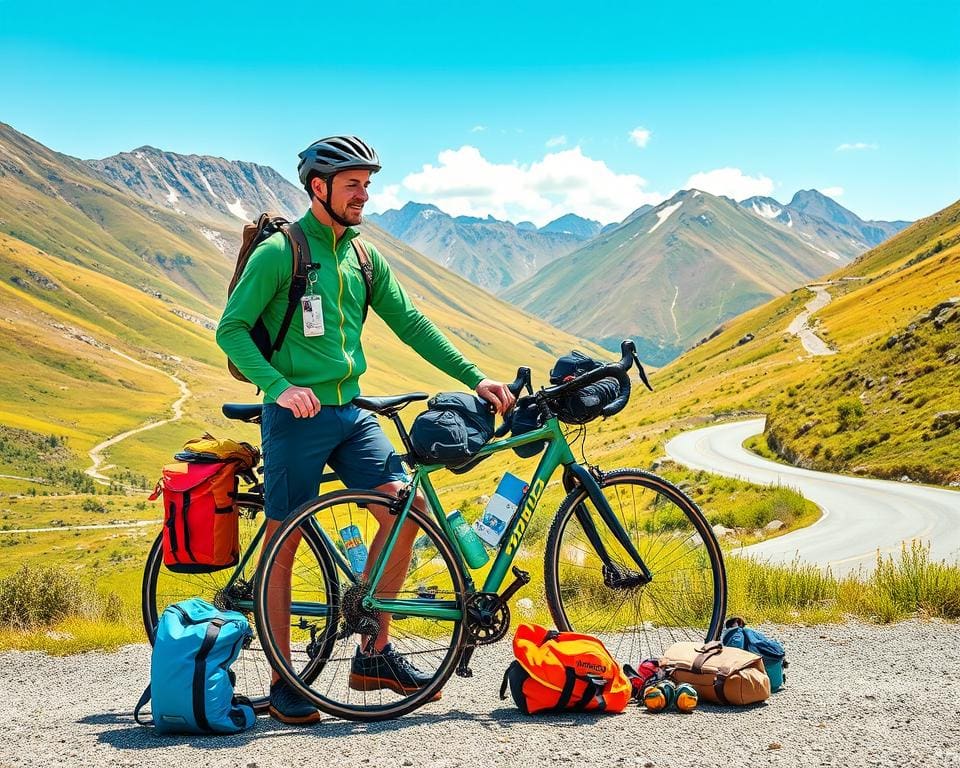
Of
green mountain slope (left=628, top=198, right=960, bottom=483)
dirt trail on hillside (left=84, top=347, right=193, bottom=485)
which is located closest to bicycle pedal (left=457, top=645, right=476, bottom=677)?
green mountain slope (left=628, top=198, right=960, bottom=483)

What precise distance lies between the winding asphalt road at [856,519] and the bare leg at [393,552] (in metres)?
10.2

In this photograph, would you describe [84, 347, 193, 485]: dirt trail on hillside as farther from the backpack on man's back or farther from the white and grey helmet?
the white and grey helmet

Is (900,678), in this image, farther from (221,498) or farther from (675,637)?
(221,498)

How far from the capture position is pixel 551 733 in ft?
14.5

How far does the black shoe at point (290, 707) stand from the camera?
4.77 metres

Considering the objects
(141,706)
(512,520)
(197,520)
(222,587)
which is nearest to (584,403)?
(512,520)

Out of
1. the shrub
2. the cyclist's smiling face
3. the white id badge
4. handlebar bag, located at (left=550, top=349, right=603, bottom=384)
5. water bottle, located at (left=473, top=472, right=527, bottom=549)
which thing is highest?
the cyclist's smiling face

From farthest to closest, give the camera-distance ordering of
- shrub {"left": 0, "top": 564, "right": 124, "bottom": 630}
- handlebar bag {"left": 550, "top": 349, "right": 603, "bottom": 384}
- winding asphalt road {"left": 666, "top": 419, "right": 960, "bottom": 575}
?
winding asphalt road {"left": 666, "top": 419, "right": 960, "bottom": 575} → shrub {"left": 0, "top": 564, "right": 124, "bottom": 630} → handlebar bag {"left": 550, "top": 349, "right": 603, "bottom": 384}

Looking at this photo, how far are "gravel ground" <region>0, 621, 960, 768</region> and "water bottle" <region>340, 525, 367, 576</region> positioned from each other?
949 mm

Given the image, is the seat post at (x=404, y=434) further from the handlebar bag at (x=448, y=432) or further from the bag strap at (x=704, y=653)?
the bag strap at (x=704, y=653)

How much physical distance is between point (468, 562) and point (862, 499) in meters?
28.7

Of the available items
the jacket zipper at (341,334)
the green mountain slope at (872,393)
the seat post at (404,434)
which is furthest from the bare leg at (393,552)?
the green mountain slope at (872,393)

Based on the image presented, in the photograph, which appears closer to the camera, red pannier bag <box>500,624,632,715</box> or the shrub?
red pannier bag <box>500,624,632,715</box>

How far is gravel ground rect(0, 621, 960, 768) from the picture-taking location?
405 centimetres
